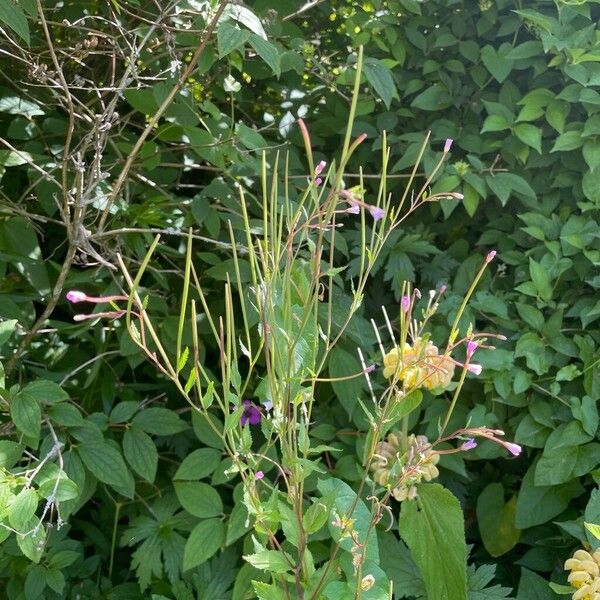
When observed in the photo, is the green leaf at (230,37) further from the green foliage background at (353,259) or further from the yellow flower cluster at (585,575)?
the yellow flower cluster at (585,575)

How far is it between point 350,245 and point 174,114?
0.46m

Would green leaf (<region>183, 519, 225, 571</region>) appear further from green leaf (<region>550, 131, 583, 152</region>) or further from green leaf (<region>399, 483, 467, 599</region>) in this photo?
green leaf (<region>550, 131, 583, 152</region>)

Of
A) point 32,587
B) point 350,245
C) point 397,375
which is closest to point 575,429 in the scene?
point 350,245

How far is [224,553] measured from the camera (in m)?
1.45

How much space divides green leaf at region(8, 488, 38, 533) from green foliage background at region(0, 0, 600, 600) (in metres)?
0.23

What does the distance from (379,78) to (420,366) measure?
680 millimetres

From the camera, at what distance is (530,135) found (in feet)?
5.08

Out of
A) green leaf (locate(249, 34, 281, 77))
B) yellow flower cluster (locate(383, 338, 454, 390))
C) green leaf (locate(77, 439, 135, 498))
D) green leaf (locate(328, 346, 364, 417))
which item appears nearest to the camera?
yellow flower cluster (locate(383, 338, 454, 390))

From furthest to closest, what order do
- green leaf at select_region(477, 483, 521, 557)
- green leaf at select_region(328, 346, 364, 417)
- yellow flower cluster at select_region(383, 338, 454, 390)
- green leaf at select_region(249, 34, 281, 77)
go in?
green leaf at select_region(477, 483, 521, 557)
green leaf at select_region(328, 346, 364, 417)
green leaf at select_region(249, 34, 281, 77)
yellow flower cluster at select_region(383, 338, 454, 390)

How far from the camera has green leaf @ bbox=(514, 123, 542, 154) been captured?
154cm

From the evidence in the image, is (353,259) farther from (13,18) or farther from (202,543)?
(13,18)

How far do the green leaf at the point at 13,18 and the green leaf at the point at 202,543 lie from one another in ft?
2.58

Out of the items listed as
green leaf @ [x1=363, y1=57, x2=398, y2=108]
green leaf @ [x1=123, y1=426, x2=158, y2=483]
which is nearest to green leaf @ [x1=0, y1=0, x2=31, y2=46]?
green leaf @ [x1=363, y1=57, x2=398, y2=108]

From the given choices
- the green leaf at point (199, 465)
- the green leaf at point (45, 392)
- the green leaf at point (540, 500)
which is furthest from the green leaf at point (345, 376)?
the green leaf at point (45, 392)
